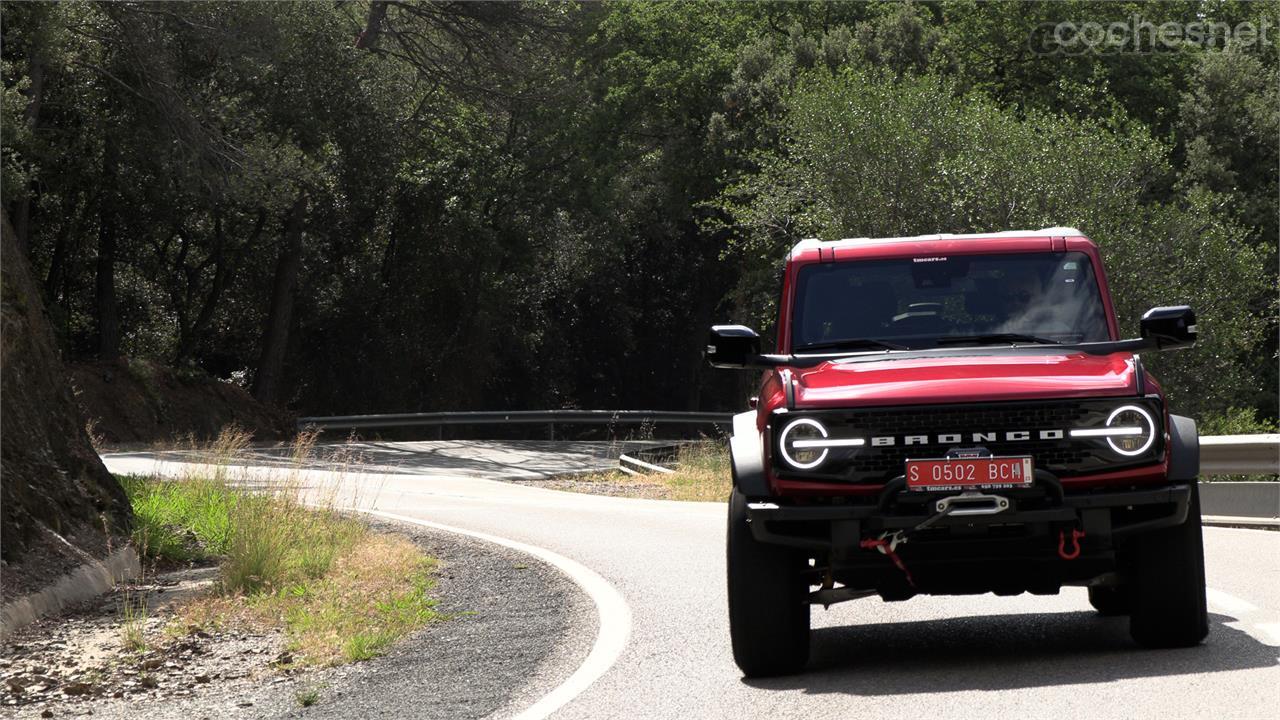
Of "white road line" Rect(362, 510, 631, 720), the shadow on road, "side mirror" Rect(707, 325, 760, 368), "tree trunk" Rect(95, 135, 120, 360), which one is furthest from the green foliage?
"side mirror" Rect(707, 325, 760, 368)

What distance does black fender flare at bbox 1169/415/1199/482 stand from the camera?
23.9 feet

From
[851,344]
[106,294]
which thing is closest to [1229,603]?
[851,344]

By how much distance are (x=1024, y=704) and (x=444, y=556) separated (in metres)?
8.37

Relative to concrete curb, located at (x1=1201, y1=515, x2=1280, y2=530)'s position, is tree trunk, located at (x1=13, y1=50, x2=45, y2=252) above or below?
above

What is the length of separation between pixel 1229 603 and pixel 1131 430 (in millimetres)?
2637

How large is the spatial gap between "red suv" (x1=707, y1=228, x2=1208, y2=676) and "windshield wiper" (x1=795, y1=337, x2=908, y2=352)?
3 centimetres

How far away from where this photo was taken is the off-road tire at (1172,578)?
7.48 metres

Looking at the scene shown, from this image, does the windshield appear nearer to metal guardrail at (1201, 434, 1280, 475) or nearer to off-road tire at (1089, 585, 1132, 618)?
off-road tire at (1089, 585, 1132, 618)

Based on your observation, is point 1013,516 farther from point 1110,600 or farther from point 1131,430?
point 1110,600

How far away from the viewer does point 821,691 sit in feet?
23.7

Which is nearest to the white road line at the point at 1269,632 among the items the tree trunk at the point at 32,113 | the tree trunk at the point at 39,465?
the tree trunk at the point at 39,465

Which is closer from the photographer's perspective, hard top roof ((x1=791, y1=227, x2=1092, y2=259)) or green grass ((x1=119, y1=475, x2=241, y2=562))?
hard top roof ((x1=791, y1=227, x2=1092, y2=259))

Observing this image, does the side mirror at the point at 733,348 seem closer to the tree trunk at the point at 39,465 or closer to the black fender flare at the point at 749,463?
the black fender flare at the point at 749,463

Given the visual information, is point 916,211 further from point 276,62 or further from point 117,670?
point 117,670
